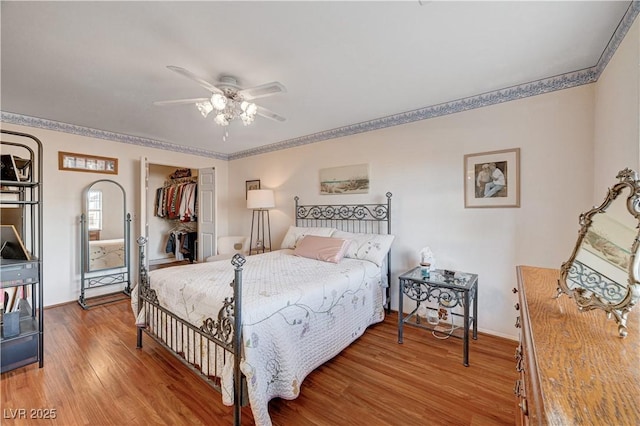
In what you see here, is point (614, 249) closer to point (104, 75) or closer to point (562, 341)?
point (562, 341)

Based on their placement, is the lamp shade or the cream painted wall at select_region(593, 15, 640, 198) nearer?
the cream painted wall at select_region(593, 15, 640, 198)

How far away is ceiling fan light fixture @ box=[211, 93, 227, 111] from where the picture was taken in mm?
1967

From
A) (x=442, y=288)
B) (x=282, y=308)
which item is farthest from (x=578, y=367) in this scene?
(x=442, y=288)

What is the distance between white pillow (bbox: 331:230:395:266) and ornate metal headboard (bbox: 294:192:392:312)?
284 millimetres

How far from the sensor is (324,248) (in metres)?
2.98

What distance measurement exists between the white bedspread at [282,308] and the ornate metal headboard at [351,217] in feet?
2.23

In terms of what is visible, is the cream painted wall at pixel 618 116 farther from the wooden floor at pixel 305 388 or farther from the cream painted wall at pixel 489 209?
the wooden floor at pixel 305 388

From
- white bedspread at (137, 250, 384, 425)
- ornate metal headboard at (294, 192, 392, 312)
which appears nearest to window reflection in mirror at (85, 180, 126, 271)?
white bedspread at (137, 250, 384, 425)

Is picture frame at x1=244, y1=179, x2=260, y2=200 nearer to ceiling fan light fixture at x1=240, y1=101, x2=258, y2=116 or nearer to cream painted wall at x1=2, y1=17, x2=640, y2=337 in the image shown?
cream painted wall at x1=2, y1=17, x2=640, y2=337

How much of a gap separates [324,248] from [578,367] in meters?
2.42

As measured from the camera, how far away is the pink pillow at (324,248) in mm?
2873

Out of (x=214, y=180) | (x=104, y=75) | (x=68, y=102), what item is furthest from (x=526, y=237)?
(x=68, y=102)

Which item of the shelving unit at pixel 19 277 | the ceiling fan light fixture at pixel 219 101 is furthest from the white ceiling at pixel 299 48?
the shelving unit at pixel 19 277

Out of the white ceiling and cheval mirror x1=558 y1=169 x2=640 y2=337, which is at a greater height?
the white ceiling
